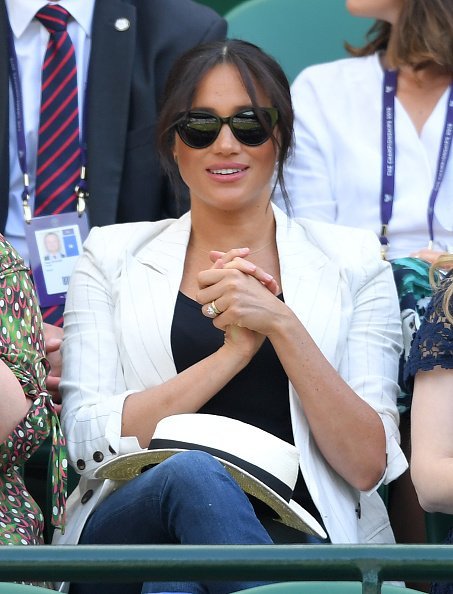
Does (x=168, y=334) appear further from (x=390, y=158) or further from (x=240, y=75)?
(x=390, y=158)

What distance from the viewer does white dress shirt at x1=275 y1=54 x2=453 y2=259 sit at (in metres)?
3.54

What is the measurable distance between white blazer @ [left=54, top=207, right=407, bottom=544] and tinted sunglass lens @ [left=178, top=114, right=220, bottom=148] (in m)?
0.23

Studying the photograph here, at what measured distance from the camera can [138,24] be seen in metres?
3.73

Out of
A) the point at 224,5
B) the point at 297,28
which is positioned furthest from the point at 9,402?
the point at 224,5

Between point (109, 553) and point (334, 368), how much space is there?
1321 mm

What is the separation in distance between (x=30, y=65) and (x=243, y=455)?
4.99 ft

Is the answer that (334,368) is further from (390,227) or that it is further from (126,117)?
(126,117)

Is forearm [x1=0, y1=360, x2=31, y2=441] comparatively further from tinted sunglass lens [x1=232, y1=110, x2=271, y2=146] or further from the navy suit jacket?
the navy suit jacket

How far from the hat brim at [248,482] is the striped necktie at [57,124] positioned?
1052 millimetres

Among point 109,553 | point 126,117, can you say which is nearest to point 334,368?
point 126,117

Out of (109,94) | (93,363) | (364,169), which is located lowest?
(93,363)

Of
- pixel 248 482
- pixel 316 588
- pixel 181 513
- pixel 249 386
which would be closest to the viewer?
pixel 316 588

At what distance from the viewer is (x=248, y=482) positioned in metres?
2.47

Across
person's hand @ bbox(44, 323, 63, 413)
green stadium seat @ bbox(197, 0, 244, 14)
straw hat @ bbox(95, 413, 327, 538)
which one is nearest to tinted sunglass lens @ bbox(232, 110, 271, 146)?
person's hand @ bbox(44, 323, 63, 413)
